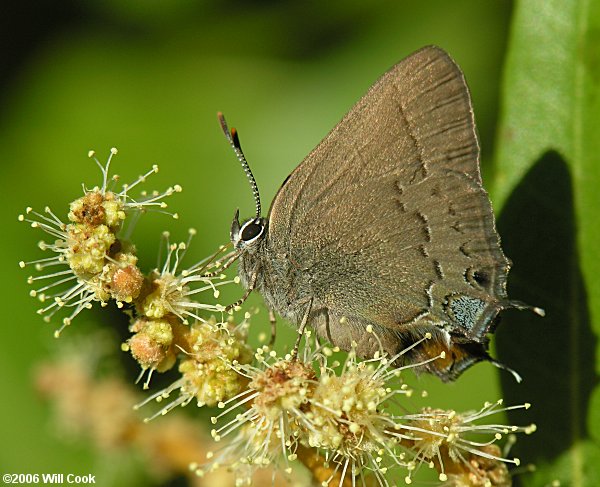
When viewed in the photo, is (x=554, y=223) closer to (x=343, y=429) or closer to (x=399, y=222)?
(x=399, y=222)

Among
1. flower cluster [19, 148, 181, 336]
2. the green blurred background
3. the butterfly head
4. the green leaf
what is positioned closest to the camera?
flower cluster [19, 148, 181, 336]

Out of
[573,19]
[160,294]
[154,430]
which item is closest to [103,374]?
[154,430]

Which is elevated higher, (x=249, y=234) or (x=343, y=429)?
(x=249, y=234)

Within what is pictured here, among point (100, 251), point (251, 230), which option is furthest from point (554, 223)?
point (100, 251)

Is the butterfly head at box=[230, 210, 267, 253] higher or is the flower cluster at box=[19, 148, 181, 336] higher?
the flower cluster at box=[19, 148, 181, 336]

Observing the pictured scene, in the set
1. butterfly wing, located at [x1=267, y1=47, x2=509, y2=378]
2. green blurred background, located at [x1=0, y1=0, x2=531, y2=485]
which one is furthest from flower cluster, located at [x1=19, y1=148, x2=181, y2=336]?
green blurred background, located at [x1=0, y1=0, x2=531, y2=485]

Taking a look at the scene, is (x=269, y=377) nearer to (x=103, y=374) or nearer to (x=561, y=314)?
(x=561, y=314)

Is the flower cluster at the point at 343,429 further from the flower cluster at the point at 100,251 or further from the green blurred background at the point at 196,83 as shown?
the green blurred background at the point at 196,83

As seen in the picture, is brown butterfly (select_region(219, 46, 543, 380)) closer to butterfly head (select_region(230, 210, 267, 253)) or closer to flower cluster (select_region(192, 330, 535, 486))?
butterfly head (select_region(230, 210, 267, 253))
